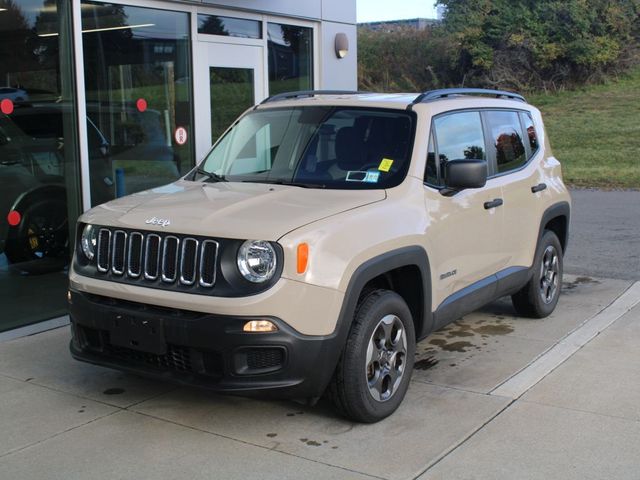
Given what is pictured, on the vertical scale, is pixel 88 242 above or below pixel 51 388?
above

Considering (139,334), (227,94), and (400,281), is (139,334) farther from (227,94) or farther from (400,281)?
(227,94)

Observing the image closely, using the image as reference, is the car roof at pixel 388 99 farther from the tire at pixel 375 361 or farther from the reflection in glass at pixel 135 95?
the reflection in glass at pixel 135 95

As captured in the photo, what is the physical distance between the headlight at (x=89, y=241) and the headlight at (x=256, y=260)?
112 centimetres

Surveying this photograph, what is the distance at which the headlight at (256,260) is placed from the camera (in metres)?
4.20

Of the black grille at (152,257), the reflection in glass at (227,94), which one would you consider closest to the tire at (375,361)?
the black grille at (152,257)

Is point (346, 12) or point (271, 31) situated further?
point (346, 12)

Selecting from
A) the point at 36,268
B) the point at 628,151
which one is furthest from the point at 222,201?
the point at 628,151

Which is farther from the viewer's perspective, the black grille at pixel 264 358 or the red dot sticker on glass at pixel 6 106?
the red dot sticker on glass at pixel 6 106

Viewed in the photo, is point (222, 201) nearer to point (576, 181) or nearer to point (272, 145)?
point (272, 145)

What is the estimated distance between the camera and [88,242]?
4.90m

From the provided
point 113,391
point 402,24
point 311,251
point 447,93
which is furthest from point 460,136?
point 402,24

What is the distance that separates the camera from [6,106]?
6891 millimetres

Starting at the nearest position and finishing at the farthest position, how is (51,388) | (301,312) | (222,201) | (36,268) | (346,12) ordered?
(301,312) → (222,201) → (51,388) → (36,268) → (346,12)

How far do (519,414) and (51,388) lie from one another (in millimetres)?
3018
